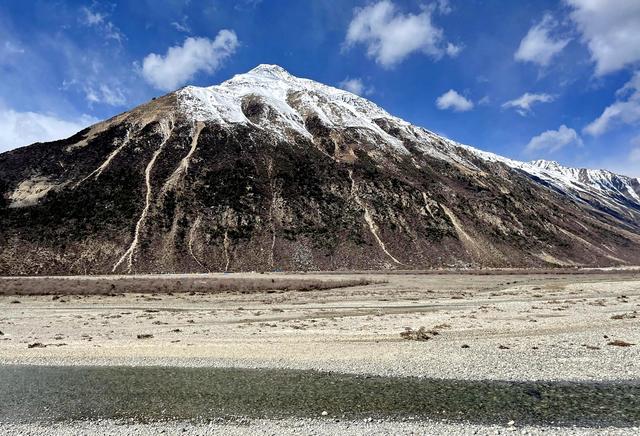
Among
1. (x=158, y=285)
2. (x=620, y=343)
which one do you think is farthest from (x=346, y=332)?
(x=158, y=285)

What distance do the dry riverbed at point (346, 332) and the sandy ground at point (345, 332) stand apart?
0.33 feet

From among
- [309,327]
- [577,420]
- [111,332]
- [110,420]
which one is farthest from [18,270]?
[577,420]

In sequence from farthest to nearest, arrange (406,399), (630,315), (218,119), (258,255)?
(218,119), (258,255), (630,315), (406,399)

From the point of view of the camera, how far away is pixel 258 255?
96125 millimetres

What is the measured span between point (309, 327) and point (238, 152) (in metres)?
99.8

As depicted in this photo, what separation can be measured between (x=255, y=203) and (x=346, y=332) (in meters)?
81.6

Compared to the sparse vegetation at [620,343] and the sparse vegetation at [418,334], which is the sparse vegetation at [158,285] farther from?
the sparse vegetation at [620,343]

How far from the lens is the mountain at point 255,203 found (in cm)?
9294

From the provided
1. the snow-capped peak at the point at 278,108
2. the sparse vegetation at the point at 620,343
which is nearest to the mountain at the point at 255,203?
the snow-capped peak at the point at 278,108

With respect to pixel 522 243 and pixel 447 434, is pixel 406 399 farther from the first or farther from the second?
pixel 522 243

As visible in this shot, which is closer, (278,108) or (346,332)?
(346,332)

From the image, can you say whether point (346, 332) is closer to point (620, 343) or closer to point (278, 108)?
point (620, 343)

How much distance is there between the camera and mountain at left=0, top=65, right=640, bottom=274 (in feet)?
305

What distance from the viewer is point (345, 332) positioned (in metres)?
33.2
